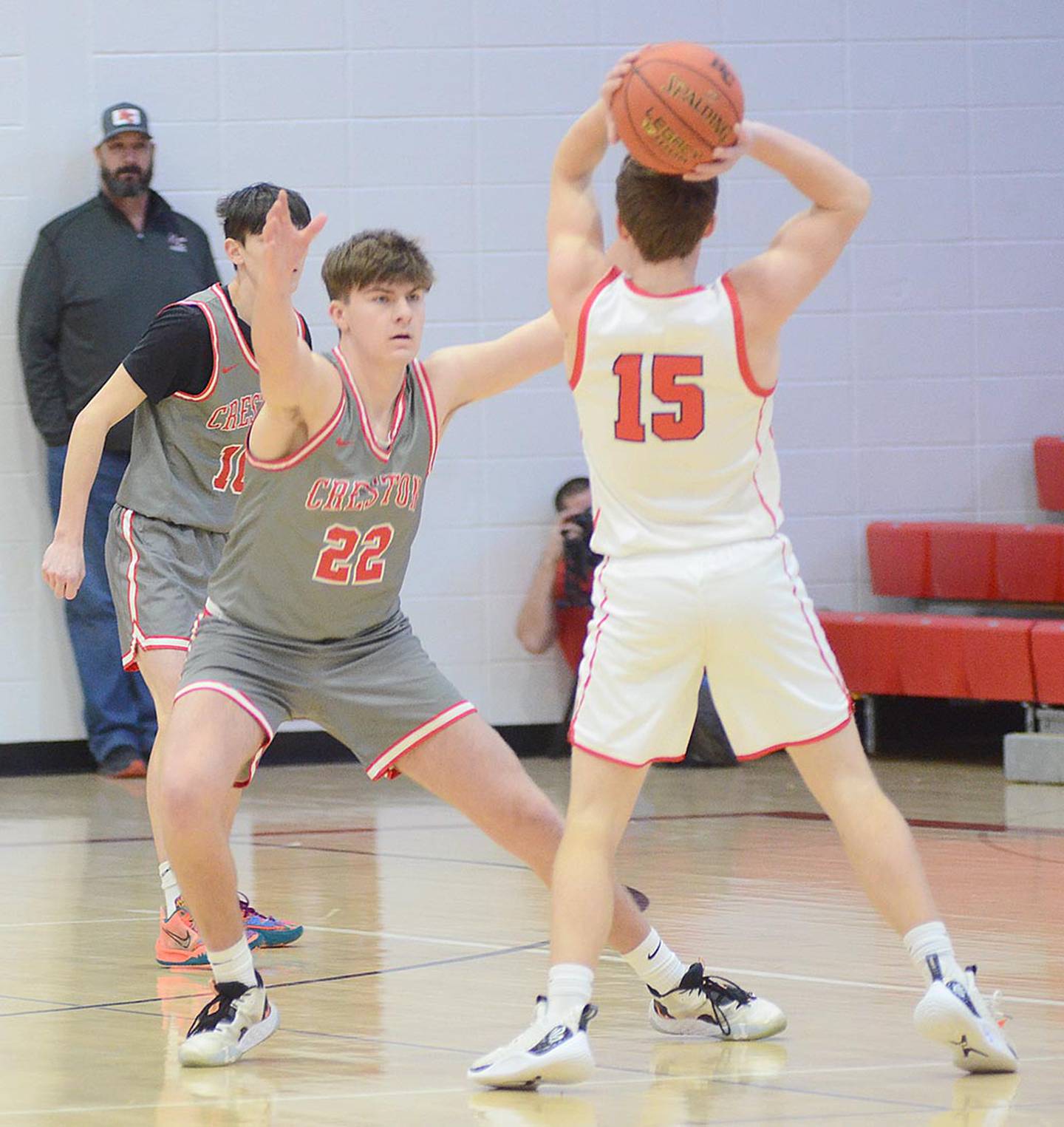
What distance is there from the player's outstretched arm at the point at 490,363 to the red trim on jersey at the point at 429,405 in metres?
0.01

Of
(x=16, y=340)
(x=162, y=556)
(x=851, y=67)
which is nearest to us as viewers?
(x=162, y=556)

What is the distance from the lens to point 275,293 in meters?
3.60

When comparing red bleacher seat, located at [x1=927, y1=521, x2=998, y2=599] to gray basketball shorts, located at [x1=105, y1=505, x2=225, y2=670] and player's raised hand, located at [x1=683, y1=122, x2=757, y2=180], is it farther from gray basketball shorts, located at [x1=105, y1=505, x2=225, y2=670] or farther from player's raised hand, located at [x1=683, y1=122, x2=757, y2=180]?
player's raised hand, located at [x1=683, y1=122, x2=757, y2=180]

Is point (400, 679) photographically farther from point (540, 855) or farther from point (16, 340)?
point (16, 340)

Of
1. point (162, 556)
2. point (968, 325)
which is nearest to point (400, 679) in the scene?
point (162, 556)

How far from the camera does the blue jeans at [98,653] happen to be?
817cm

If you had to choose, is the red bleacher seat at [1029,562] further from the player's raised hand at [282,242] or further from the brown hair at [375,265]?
the player's raised hand at [282,242]

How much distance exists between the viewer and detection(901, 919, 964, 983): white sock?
349cm

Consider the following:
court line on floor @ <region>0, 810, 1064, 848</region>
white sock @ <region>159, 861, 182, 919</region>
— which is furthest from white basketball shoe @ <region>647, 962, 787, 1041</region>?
court line on floor @ <region>0, 810, 1064, 848</region>

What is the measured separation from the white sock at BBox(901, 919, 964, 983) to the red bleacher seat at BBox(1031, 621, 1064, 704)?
174 inches

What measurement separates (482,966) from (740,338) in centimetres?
174

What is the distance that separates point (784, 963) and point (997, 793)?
10.2ft

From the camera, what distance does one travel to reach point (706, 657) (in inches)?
139

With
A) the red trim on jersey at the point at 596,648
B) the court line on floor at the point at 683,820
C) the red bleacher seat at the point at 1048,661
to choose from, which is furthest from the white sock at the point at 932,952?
the red bleacher seat at the point at 1048,661
